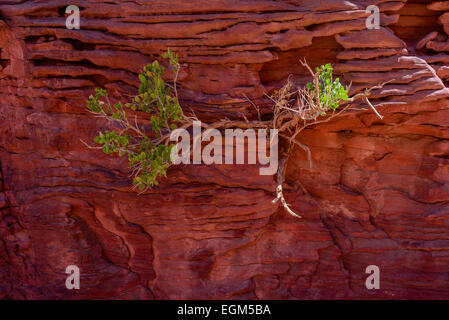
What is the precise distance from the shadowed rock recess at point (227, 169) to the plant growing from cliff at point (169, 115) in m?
0.31

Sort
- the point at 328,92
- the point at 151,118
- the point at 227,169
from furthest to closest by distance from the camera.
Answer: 1. the point at 227,169
2. the point at 151,118
3. the point at 328,92

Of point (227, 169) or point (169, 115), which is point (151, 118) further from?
point (227, 169)

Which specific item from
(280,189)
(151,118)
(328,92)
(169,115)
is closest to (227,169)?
(280,189)

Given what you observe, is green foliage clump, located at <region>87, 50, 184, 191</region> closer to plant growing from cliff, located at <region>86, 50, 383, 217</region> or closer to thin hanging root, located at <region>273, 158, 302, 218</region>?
plant growing from cliff, located at <region>86, 50, 383, 217</region>

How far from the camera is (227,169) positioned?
17.8 ft

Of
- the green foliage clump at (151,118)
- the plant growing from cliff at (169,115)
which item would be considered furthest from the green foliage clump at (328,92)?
the green foliage clump at (151,118)

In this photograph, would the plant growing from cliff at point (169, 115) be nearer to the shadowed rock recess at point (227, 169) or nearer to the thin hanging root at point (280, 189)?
the thin hanging root at point (280, 189)

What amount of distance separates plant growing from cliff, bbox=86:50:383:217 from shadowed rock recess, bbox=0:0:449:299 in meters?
Answer: 0.31

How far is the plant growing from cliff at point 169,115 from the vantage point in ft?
15.1

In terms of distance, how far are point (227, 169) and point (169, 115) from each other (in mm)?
1220

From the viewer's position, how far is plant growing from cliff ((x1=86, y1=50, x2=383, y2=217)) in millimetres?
4598

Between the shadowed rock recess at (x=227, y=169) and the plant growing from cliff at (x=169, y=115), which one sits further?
the shadowed rock recess at (x=227, y=169)

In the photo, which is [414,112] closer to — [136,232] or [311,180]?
[311,180]

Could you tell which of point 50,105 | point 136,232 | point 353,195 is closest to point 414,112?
point 353,195
